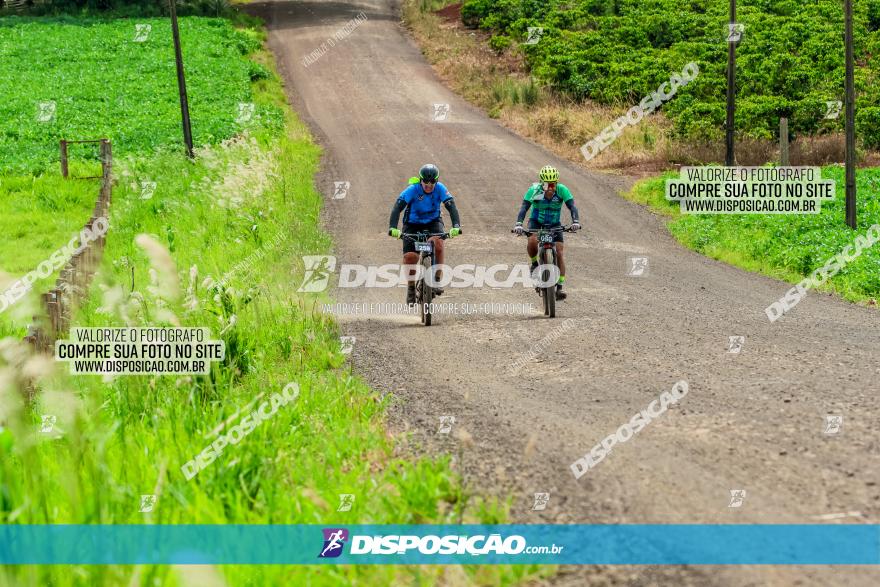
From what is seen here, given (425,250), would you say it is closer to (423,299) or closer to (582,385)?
(423,299)

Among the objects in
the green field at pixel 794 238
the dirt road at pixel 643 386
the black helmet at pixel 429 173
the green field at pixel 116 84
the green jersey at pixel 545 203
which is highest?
the green field at pixel 116 84

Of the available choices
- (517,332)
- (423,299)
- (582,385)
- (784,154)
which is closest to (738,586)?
(582,385)

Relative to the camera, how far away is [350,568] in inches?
188

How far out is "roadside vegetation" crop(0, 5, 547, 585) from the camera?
418 cm

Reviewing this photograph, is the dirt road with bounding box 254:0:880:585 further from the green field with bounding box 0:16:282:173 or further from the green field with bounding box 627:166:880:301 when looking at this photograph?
the green field with bounding box 0:16:282:173

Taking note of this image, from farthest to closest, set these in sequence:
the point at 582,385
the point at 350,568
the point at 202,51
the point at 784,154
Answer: the point at 202,51, the point at 784,154, the point at 582,385, the point at 350,568

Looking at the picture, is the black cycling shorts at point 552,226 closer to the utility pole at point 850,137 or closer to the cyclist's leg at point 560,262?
the cyclist's leg at point 560,262

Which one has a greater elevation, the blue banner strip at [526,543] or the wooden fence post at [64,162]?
the wooden fence post at [64,162]

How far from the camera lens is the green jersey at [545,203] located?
45.0ft

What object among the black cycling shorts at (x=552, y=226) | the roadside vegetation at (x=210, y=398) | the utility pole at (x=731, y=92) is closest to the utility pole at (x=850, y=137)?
the utility pole at (x=731, y=92)

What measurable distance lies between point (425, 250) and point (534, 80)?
2502 centimetres

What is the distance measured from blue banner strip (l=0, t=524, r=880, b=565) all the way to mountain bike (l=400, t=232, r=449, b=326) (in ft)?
25.7

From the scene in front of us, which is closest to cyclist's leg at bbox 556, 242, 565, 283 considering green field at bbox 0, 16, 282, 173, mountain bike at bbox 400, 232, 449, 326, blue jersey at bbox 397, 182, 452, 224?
mountain bike at bbox 400, 232, 449, 326

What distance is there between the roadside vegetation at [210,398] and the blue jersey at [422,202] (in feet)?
6.92
